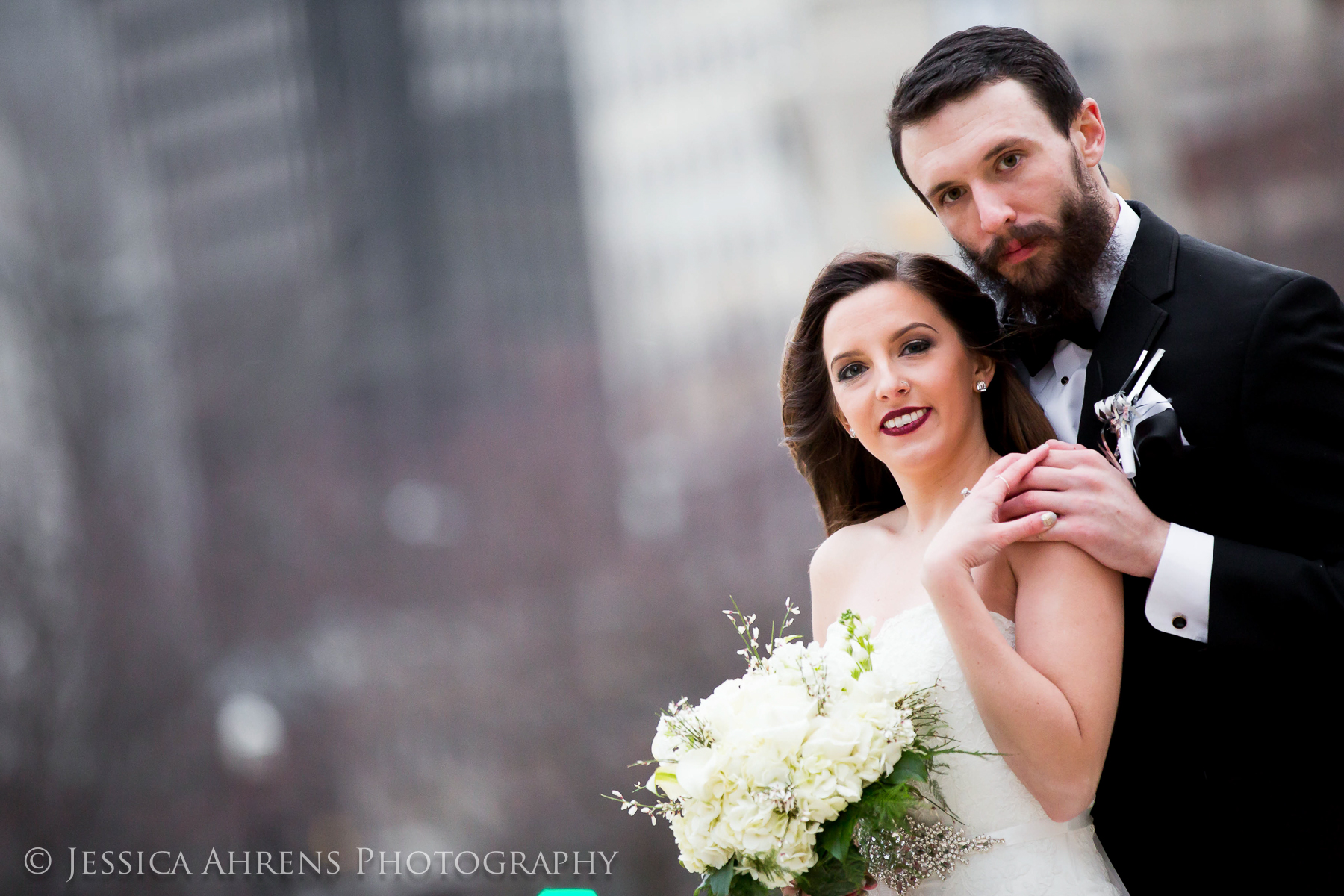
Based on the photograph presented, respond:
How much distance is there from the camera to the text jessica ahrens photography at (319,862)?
33.0 ft

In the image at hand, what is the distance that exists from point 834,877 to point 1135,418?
0.91 m

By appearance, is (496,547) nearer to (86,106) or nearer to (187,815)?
(187,815)

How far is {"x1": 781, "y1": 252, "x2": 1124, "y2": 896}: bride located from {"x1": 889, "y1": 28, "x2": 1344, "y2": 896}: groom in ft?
0.32

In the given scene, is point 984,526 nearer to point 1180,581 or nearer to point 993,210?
point 1180,581

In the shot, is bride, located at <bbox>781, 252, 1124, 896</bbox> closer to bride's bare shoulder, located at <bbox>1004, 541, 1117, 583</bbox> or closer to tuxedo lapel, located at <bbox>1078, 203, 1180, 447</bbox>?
bride's bare shoulder, located at <bbox>1004, 541, 1117, 583</bbox>

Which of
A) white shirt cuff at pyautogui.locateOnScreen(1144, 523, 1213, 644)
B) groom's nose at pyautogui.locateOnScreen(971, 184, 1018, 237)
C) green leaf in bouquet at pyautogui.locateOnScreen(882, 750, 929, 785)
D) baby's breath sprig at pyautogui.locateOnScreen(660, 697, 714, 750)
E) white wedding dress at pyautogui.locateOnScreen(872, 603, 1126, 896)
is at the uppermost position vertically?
groom's nose at pyautogui.locateOnScreen(971, 184, 1018, 237)

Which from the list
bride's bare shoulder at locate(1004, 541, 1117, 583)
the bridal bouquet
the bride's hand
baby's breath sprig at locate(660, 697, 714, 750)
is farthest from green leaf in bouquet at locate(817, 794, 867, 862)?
bride's bare shoulder at locate(1004, 541, 1117, 583)

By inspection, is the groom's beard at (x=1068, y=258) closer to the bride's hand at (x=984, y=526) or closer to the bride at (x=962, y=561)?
the bride at (x=962, y=561)

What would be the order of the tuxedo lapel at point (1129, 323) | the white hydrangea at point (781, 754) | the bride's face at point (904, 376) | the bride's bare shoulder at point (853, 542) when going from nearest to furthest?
1. the white hydrangea at point (781, 754)
2. the tuxedo lapel at point (1129, 323)
3. the bride's face at point (904, 376)
4. the bride's bare shoulder at point (853, 542)

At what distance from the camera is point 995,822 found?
6.95 feet

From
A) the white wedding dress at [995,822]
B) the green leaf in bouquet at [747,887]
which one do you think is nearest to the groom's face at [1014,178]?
the white wedding dress at [995,822]

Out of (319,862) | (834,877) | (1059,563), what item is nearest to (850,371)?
(1059,563)

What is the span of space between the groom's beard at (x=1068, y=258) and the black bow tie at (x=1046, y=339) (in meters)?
0.02

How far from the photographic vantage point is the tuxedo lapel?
79.7 inches
